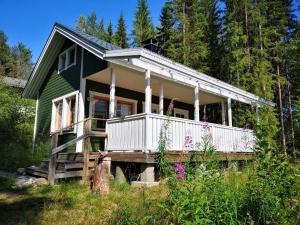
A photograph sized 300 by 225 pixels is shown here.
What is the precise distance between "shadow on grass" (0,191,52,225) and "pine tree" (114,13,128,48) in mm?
30221

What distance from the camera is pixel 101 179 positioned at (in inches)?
247

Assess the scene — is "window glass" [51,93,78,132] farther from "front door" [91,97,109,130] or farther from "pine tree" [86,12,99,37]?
"pine tree" [86,12,99,37]

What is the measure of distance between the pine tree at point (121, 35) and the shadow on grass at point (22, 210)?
1190 inches

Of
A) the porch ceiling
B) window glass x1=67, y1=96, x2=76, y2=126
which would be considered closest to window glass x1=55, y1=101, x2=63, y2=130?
window glass x1=67, y1=96, x2=76, y2=126

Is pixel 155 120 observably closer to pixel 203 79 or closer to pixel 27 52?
pixel 203 79

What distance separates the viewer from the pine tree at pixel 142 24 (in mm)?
32375

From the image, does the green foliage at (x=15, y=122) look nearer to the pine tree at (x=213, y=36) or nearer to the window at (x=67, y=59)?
the window at (x=67, y=59)

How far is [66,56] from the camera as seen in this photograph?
1269 centimetres

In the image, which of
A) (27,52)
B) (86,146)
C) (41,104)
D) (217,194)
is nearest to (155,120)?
(86,146)

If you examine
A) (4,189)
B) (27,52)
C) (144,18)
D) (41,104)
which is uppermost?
(27,52)

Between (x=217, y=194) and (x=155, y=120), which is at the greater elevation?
(x=155, y=120)

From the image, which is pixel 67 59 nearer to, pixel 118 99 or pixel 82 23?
pixel 118 99

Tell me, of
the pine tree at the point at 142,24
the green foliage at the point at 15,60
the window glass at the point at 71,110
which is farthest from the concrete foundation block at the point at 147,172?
the green foliage at the point at 15,60

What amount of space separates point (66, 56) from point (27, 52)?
5887 centimetres
